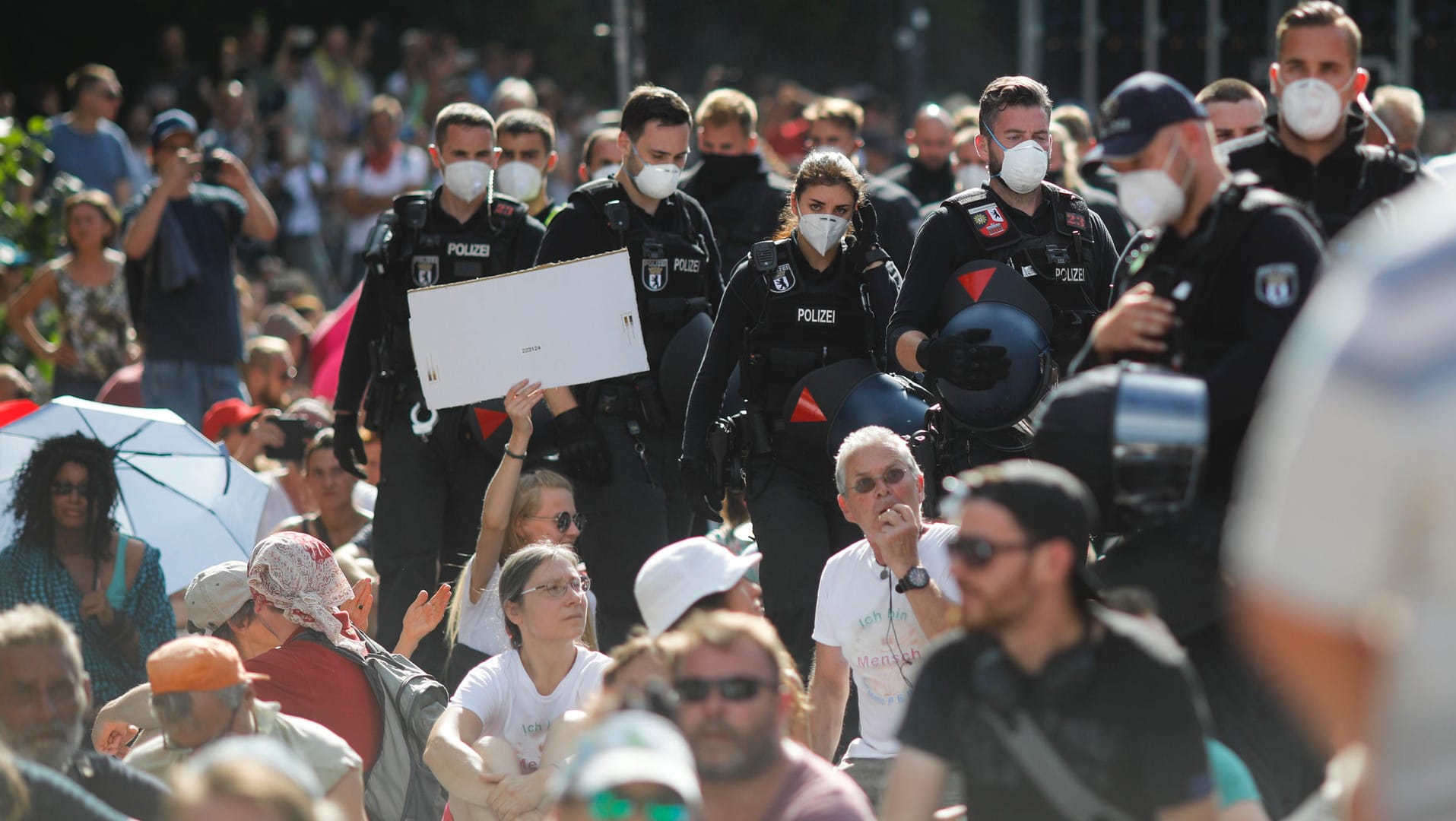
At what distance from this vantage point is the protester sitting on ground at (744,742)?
3766 mm

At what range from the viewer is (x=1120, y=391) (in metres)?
3.89

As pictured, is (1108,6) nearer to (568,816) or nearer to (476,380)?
(476,380)

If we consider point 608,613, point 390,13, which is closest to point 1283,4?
point 390,13

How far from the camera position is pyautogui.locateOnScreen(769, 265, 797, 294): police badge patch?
643 centimetres

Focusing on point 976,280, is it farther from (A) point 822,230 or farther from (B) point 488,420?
(B) point 488,420

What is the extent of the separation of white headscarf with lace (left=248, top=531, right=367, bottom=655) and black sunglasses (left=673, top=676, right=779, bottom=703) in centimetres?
222

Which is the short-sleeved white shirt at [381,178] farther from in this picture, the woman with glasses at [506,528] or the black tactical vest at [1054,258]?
the black tactical vest at [1054,258]

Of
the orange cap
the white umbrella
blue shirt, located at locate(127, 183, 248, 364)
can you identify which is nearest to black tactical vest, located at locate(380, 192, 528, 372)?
the white umbrella

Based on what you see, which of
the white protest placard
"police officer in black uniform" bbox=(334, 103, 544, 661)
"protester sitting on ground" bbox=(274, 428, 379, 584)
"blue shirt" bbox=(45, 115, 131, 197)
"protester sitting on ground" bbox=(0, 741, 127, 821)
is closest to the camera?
"protester sitting on ground" bbox=(0, 741, 127, 821)

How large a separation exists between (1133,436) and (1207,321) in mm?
397

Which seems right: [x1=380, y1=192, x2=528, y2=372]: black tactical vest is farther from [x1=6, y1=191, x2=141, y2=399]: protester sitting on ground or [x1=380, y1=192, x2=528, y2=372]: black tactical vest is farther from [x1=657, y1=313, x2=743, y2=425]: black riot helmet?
[x1=6, y1=191, x2=141, y2=399]: protester sitting on ground

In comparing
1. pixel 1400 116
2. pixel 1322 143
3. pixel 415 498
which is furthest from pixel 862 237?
pixel 1400 116

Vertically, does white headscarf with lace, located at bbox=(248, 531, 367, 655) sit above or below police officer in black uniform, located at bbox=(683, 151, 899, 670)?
below

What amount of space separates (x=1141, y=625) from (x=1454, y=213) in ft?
4.80
